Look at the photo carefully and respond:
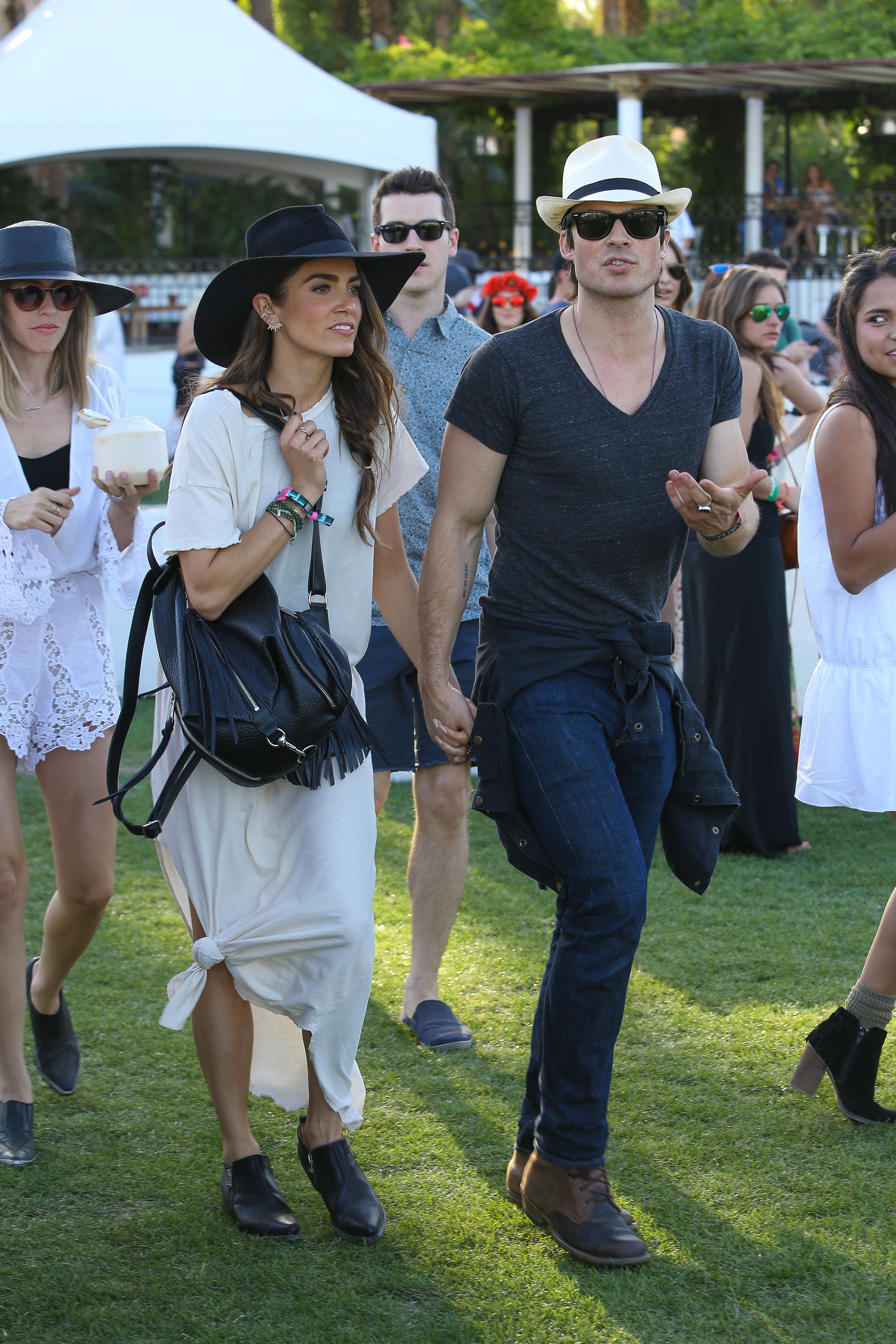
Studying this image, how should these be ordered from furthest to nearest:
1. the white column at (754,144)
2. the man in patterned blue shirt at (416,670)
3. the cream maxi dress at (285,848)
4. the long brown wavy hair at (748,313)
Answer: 1. the white column at (754,144)
2. the long brown wavy hair at (748,313)
3. the man in patterned blue shirt at (416,670)
4. the cream maxi dress at (285,848)

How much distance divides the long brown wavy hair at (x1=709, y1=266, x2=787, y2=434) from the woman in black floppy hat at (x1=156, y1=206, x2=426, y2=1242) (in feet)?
9.66

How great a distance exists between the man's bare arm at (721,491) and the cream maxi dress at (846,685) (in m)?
0.47

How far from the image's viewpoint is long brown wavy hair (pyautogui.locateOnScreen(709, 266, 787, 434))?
19.5 feet

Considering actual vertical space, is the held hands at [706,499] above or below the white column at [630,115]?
below

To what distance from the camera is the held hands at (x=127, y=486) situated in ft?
11.7

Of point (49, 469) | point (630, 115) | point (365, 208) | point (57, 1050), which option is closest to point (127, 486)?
point (49, 469)

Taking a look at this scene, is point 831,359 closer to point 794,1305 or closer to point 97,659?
point 97,659

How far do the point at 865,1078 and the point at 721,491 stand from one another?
168 centimetres


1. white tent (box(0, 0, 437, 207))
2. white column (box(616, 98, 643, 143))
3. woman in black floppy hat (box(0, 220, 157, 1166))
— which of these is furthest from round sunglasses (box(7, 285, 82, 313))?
white column (box(616, 98, 643, 143))

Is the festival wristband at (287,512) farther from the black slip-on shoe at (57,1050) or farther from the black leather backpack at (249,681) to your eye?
the black slip-on shoe at (57,1050)

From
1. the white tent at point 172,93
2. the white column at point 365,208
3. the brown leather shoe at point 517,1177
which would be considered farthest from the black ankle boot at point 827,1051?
the white column at point 365,208

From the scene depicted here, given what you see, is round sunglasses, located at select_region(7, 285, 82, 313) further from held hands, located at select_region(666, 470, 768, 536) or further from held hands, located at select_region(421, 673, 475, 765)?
held hands, located at select_region(666, 470, 768, 536)

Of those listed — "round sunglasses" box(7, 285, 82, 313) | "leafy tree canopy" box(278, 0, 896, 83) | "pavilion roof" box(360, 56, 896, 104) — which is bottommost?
"round sunglasses" box(7, 285, 82, 313)

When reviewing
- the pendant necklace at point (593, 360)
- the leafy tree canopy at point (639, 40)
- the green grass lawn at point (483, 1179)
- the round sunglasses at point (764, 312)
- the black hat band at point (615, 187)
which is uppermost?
the leafy tree canopy at point (639, 40)
